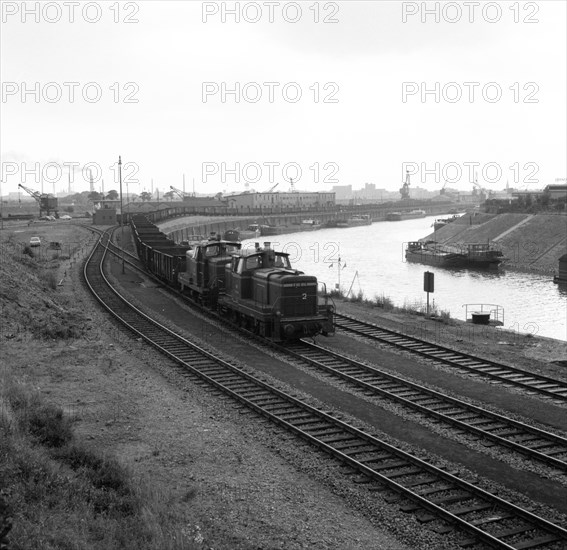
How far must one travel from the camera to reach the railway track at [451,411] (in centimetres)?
Result: 1123

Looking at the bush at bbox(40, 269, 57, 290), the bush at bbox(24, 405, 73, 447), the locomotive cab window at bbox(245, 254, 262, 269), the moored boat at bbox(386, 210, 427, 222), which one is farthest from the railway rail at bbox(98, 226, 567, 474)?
the moored boat at bbox(386, 210, 427, 222)

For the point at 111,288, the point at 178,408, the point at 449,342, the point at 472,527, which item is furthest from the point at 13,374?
the point at 111,288

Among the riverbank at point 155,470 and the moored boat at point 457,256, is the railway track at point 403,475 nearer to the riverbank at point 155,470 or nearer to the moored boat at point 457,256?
the riverbank at point 155,470

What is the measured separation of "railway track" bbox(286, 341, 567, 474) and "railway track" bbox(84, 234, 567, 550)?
2.02 m

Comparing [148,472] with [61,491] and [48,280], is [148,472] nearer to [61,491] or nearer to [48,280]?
[61,491]

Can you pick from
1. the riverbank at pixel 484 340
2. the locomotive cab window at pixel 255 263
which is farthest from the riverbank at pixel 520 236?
the locomotive cab window at pixel 255 263

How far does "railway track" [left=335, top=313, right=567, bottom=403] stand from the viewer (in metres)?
14.9

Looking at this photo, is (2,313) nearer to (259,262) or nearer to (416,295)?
(259,262)

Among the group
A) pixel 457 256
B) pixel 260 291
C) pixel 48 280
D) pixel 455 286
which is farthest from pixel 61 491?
pixel 457 256

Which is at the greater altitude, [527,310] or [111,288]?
[111,288]

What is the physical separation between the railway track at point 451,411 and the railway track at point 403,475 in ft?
6.62

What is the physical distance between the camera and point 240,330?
22188mm

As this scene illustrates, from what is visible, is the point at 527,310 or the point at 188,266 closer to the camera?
the point at 188,266

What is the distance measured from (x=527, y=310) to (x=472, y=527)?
3247 cm
